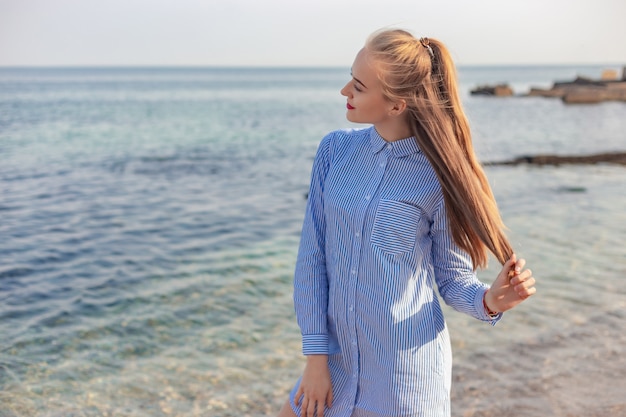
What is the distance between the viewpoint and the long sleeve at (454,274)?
242 centimetres

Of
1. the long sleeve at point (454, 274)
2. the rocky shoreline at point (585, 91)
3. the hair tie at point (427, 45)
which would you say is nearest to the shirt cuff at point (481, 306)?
the long sleeve at point (454, 274)

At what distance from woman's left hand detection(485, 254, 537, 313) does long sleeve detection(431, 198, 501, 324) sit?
9 cm

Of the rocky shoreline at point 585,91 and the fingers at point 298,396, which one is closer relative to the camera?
the fingers at point 298,396

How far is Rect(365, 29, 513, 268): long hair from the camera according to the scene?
232 centimetres

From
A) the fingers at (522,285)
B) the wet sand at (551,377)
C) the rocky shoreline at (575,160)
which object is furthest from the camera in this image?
the rocky shoreline at (575,160)

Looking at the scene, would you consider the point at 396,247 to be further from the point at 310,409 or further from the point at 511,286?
the point at 310,409

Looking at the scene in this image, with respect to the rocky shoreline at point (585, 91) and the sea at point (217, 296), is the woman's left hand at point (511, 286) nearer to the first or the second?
the sea at point (217, 296)

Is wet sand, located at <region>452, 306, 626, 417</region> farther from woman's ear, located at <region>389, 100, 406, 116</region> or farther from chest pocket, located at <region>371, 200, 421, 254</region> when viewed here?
woman's ear, located at <region>389, 100, 406, 116</region>

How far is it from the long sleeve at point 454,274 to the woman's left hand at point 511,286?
0.09m

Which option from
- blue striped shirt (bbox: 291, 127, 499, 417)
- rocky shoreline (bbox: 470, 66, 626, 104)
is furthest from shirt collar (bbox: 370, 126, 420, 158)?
rocky shoreline (bbox: 470, 66, 626, 104)

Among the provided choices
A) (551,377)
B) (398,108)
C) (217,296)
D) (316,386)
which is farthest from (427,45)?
(217,296)

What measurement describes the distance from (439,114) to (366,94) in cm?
27

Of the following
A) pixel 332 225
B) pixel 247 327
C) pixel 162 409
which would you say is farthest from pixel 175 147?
pixel 332 225

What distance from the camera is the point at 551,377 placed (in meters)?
5.63
